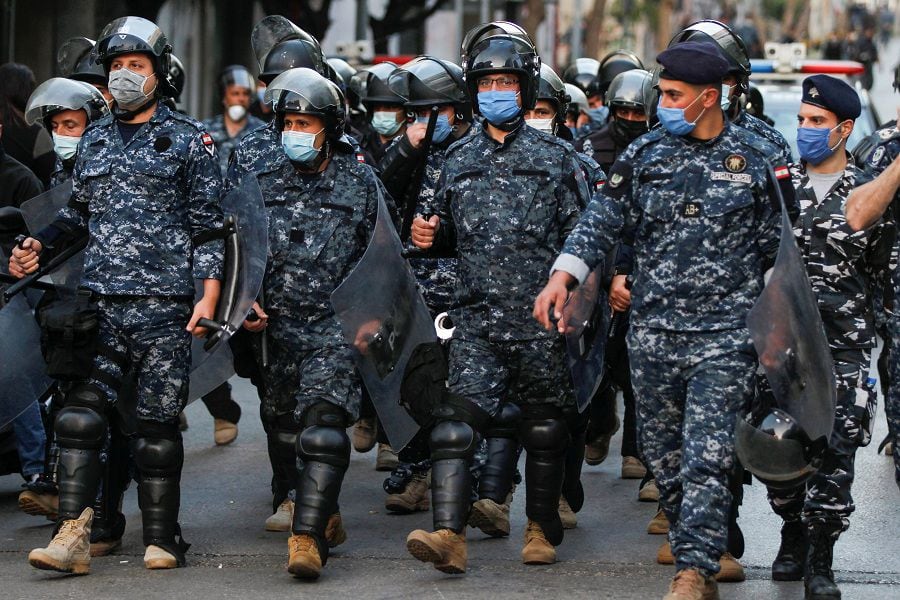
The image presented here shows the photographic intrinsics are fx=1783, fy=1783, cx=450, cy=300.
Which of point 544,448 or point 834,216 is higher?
point 834,216

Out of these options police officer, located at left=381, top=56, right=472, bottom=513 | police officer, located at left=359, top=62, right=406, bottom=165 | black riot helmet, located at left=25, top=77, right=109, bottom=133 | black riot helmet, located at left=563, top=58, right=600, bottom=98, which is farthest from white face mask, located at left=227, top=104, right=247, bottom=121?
black riot helmet, located at left=25, top=77, right=109, bottom=133

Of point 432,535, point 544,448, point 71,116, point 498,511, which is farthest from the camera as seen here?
point 71,116

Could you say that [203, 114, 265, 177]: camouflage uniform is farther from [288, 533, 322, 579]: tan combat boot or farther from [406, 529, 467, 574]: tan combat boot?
[406, 529, 467, 574]: tan combat boot

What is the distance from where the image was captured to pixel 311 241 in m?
7.10

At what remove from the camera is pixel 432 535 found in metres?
6.56

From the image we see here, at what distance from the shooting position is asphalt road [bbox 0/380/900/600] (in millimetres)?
6598

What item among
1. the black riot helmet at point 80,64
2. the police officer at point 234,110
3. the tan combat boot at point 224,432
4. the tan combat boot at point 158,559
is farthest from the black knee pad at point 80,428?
the police officer at point 234,110

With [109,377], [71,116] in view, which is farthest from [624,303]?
[71,116]

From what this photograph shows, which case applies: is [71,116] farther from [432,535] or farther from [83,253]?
[432,535]

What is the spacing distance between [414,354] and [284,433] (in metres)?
0.70

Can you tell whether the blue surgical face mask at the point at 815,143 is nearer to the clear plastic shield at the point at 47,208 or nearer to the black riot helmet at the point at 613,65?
the clear plastic shield at the point at 47,208

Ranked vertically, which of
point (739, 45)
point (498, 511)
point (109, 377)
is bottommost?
point (498, 511)

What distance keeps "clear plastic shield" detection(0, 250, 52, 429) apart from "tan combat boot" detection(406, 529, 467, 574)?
184 centimetres

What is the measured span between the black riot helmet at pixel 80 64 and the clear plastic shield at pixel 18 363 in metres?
2.05
